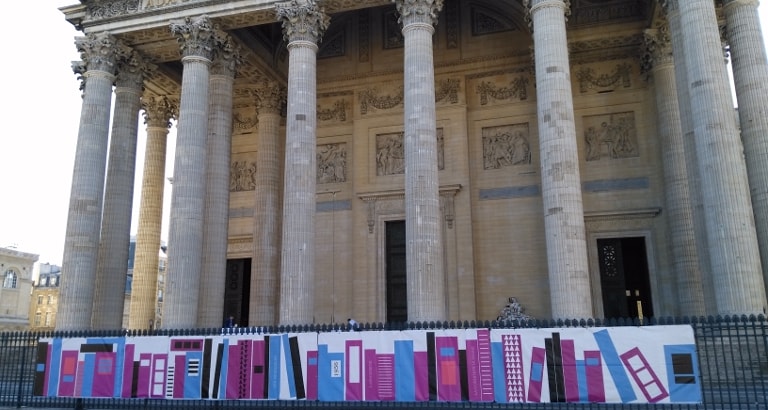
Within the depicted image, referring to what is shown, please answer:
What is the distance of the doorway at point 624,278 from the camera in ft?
68.8

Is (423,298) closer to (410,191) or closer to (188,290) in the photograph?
(410,191)

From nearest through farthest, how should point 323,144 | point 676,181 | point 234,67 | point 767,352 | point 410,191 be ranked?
point 767,352
point 410,191
point 676,181
point 234,67
point 323,144

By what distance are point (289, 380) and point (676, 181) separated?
14.4 m

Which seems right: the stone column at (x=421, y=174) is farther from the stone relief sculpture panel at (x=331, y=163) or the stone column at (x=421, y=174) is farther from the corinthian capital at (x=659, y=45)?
the corinthian capital at (x=659, y=45)

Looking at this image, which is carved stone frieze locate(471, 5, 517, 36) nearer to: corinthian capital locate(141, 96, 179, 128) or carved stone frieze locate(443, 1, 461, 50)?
carved stone frieze locate(443, 1, 461, 50)

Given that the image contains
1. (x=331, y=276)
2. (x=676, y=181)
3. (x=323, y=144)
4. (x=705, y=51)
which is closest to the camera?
(x=705, y=51)

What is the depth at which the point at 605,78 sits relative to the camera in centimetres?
2247

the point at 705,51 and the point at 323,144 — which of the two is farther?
the point at 323,144

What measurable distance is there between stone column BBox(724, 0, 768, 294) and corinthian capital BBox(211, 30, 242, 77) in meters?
15.5

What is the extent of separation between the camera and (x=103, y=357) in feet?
41.7

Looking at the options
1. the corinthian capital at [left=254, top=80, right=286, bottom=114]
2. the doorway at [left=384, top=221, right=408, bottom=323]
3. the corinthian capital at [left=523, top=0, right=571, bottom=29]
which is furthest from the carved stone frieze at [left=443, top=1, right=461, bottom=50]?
the doorway at [left=384, top=221, right=408, bottom=323]

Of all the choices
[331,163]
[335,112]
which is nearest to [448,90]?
[335,112]

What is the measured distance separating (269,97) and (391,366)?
1597 centimetres

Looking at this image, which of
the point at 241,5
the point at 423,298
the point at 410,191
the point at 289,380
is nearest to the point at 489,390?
the point at 289,380
